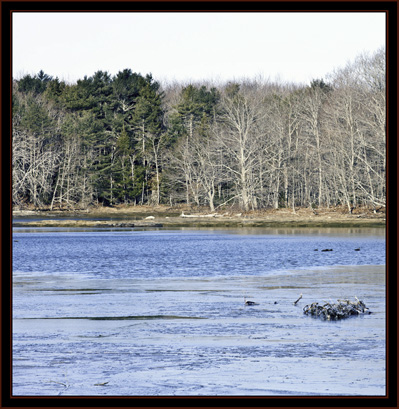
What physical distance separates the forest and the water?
37007 mm

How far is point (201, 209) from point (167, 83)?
78752mm

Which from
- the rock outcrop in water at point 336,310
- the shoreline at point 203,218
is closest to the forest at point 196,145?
the shoreline at point 203,218

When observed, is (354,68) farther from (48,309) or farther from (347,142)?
(48,309)

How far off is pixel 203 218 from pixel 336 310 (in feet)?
187

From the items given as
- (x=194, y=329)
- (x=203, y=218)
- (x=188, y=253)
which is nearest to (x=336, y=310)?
(x=194, y=329)

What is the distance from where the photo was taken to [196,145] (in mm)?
81188

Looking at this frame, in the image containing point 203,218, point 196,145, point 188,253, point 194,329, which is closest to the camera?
point 194,329

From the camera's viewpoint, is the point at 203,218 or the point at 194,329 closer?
the point at 194,329

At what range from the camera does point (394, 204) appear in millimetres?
6473

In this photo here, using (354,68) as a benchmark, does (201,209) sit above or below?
below

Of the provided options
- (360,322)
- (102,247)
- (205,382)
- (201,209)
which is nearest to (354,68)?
(201,209)

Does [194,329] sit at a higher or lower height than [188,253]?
higher

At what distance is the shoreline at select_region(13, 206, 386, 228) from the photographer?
2421 inches

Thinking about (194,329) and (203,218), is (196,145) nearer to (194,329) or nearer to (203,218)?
(203,218)
